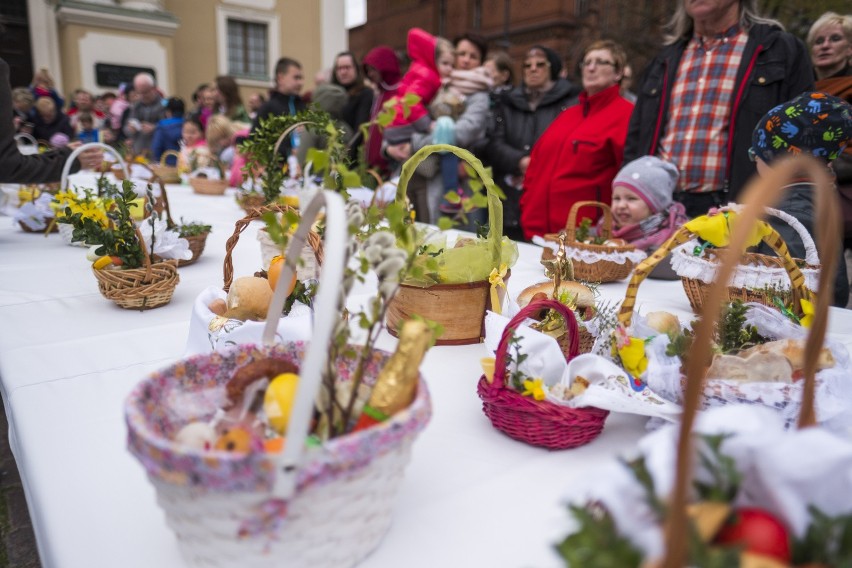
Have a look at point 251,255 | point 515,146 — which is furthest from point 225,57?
point 251,255

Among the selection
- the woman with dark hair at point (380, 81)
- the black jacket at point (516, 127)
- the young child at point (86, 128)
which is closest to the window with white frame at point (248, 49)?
the young child at point (86, 128)

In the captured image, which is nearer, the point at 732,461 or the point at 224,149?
the point at 732,461

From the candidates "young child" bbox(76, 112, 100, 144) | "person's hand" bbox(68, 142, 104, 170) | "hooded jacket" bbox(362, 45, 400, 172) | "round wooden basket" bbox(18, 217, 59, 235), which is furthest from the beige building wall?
"round wooden basket" bbox(18, 217, 59, 235)

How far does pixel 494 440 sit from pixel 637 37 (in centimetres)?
949

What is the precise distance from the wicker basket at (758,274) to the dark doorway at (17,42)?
1213 cm

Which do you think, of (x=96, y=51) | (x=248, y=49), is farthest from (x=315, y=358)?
(x=248, y=49)

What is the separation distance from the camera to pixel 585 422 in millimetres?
801

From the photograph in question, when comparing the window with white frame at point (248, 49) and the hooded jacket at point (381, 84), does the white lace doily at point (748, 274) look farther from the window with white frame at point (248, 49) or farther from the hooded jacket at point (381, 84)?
the window with white frame at point (248, 49)

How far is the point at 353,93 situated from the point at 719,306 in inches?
163

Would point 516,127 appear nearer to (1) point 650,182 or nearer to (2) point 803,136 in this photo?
(1) point 650,182

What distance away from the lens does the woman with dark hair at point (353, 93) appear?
4.12m

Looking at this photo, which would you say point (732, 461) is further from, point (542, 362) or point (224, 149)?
point (224, 149)

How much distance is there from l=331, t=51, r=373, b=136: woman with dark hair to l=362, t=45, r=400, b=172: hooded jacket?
0.49ft

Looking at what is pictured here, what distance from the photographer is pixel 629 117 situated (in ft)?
→ 8.45
